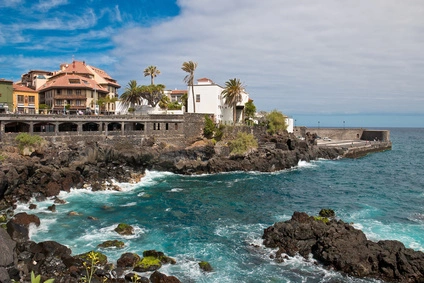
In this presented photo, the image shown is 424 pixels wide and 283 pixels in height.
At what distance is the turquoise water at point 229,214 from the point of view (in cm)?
2803

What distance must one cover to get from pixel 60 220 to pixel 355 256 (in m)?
29.7

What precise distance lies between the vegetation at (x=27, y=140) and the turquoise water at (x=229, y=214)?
15.7m

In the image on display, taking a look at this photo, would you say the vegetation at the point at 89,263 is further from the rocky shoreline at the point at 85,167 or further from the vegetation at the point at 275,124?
the vegetation at the point at 275,124

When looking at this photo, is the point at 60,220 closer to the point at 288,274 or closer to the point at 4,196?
the point at 4,196

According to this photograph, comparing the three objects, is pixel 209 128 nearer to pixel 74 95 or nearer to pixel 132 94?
pixel 132 94

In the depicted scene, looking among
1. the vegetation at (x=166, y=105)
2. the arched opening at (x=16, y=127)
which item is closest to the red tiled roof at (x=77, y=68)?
the vegetation at (x=166, y=105)

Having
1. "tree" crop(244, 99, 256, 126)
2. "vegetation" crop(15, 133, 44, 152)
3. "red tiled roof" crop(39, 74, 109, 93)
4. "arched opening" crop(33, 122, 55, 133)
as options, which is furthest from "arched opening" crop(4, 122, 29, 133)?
"tree" crop(244, 99, 256, 126)

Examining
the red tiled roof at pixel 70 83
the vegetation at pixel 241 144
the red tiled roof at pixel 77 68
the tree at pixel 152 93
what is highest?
the red tiled roof at pixel 77 68

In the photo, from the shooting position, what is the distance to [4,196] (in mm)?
42406

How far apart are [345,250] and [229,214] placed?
15962mm

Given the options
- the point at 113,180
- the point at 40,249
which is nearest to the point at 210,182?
the point at 113,180

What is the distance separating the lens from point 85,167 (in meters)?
56.9

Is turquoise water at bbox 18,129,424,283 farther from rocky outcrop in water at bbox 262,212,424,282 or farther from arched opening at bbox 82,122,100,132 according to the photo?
arched opening at bbox 82,122,100,132

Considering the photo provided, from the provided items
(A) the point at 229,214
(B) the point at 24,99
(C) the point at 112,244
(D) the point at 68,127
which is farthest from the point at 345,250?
(B) the point at 24,99
